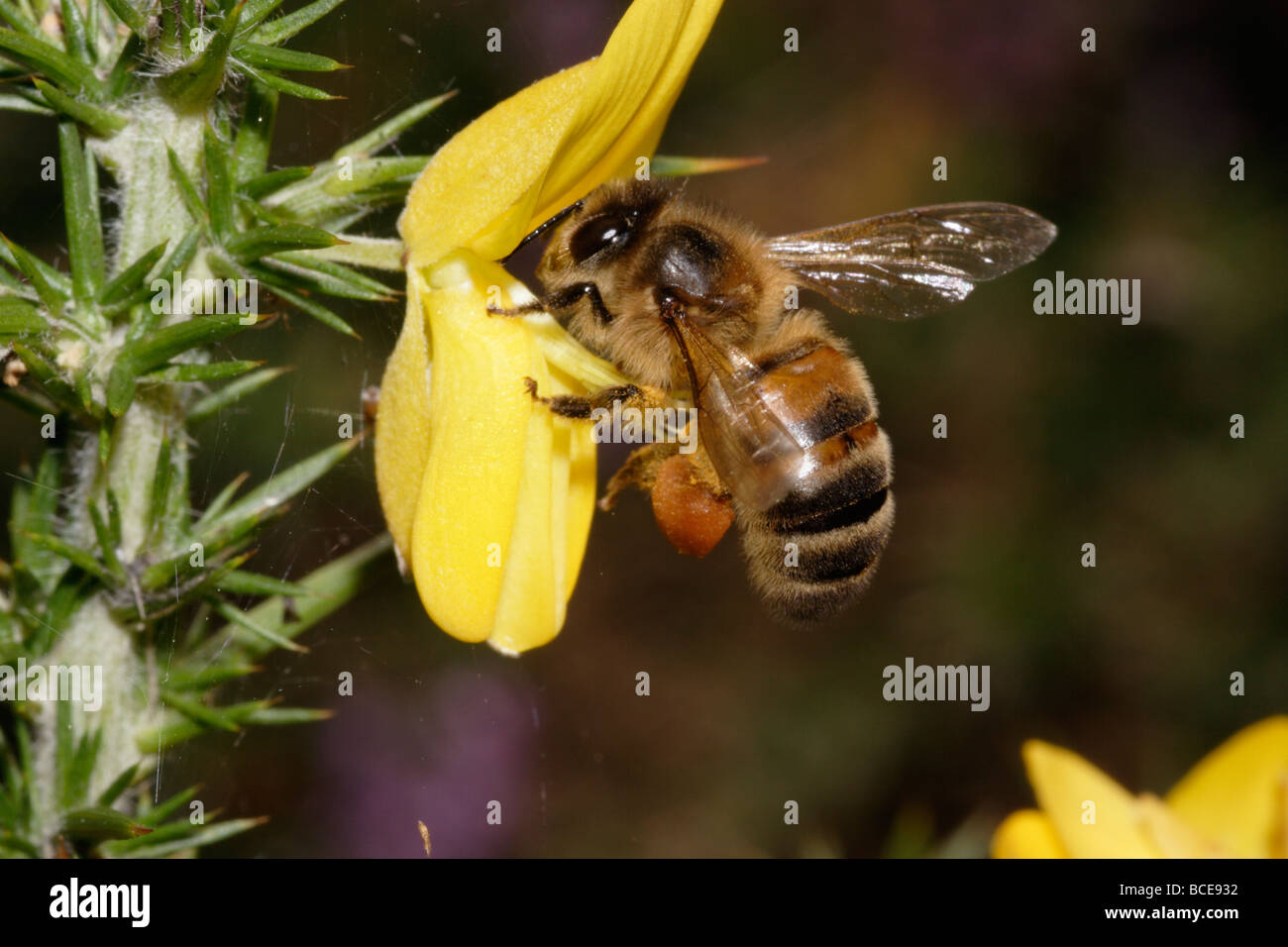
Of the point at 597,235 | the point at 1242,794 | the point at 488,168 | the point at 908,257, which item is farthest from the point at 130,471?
the point at 1242,794

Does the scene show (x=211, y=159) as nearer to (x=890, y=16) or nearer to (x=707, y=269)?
(x=707, y=269)

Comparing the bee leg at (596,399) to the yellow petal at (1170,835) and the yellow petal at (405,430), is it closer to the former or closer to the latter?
the yellow petal at (405,430)

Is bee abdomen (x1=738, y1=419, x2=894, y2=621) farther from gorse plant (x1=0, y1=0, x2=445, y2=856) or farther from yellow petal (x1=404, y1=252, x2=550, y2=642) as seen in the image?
gorse plant (x1=0, y1=0, x2=445, y2=856)

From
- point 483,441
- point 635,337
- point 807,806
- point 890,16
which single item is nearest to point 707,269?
point 635,337

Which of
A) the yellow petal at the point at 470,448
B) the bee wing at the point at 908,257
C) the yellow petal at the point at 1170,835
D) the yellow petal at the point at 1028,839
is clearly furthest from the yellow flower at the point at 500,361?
the yellow petal at the point at 1170,835

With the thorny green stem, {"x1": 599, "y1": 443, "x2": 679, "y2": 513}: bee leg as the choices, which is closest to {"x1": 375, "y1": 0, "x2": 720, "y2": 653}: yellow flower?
{"x1": 599, "y1": 443, "x2": 679, "y2": 513}: bee leg
